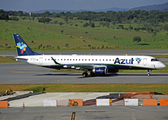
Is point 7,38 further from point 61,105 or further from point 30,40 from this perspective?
point 61,105

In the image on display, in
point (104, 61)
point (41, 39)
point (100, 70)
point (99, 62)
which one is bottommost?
point (100, 70)

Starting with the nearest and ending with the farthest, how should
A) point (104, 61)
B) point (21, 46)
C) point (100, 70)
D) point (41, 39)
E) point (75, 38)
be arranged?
1. point (100, 70)
2. point (104, 61)
3. point (21, 46)
4. point (41, 39)
5. point (75, 38)

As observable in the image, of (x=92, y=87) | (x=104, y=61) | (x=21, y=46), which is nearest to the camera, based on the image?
(x=92, y=87)

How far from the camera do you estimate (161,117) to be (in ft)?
79.4

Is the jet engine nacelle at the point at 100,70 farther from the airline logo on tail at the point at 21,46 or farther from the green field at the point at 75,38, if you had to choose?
the green field at the point at 75,38

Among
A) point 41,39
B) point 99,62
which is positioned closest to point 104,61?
point 99,62

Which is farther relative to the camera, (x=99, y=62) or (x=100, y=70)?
(x=99, y=62)

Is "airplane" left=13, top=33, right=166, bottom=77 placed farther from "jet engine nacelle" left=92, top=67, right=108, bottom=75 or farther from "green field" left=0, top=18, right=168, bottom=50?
"green field" left=0, top=18, right=168, bottom=50

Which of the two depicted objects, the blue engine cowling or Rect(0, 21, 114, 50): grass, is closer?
the blue engine cowling

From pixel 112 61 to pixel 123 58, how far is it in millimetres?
2191

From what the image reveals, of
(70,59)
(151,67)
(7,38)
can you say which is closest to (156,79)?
(151,67)

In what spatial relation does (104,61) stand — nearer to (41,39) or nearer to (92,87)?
(92,87)

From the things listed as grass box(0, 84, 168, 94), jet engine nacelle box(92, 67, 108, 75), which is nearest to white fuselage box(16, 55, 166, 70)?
jet engine nacelle box(92, 67, 108, 75)

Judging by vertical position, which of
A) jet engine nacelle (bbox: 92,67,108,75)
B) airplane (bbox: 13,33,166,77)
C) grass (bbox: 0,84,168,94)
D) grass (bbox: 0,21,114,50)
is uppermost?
grass (bbox: 0,21,114,50)
